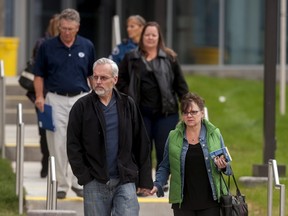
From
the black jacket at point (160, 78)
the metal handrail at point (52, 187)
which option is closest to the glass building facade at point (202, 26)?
the black jacket at point (160, 78)

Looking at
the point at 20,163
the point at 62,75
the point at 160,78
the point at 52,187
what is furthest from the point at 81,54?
the point at 52,187

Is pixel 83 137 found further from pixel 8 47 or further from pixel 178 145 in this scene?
pixel 8 47

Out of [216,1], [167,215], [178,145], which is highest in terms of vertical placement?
[216,1]

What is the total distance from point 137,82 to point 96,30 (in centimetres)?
1435

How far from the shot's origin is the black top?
381 inches

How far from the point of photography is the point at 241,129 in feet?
59.1

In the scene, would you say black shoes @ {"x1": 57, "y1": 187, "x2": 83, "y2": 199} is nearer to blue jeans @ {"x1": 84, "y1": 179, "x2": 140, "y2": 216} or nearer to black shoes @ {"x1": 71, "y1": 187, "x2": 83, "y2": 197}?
black shoes @ {"x1": 71, "y1": 187, "x2": 83, "y2": 197}

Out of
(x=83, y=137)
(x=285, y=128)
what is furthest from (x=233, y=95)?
(x=83, y=137)

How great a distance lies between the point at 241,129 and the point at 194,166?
27.5 feet

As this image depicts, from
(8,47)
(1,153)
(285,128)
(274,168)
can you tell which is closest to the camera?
(274,168)

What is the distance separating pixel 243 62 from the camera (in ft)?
85.8

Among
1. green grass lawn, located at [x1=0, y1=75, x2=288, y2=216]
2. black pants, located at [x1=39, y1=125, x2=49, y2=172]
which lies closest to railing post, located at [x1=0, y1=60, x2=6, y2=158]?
green grass lawn, located at [x1=0, y1=75, x2=288, y2=216]

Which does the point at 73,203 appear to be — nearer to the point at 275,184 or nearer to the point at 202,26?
the point at 275,184

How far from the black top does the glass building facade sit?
16.2 m
